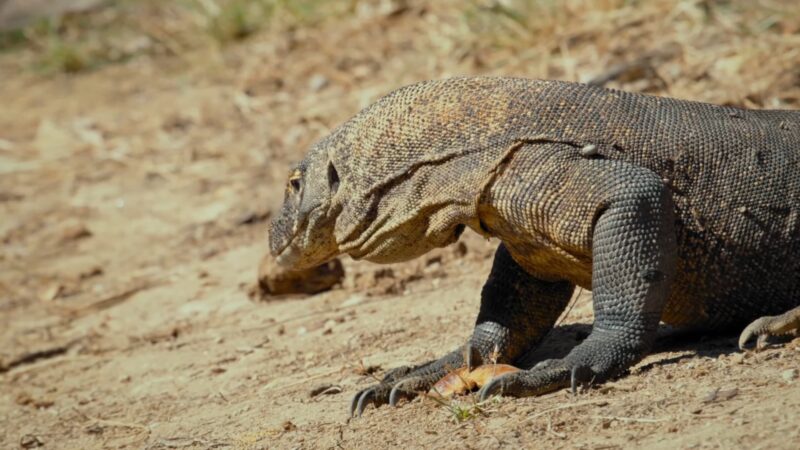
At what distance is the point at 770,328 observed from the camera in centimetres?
401

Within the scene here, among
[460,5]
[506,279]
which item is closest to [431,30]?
[460,5]

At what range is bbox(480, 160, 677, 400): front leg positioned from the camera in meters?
3.86

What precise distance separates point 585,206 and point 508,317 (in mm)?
877

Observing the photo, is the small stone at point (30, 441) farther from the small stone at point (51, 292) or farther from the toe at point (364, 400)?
the small stone at point (51, 292)

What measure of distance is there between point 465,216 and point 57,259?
575cm

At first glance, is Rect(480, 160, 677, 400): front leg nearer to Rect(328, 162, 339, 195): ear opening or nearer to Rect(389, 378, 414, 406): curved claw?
Rect(389, 378, 414, 406): curved claw

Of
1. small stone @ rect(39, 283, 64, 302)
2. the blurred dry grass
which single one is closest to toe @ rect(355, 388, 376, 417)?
the blurred dry grass

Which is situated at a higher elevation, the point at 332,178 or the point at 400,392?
the point at 332,178

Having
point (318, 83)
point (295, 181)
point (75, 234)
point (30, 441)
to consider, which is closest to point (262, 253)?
point (75, 234)

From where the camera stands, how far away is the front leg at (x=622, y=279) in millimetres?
3859

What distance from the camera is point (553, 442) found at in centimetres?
354

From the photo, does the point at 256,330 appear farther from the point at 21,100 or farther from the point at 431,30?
the point at 21,100

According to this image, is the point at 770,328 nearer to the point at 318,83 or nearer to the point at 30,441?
the point at 30,441

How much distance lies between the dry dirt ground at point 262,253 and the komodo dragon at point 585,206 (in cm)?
20
